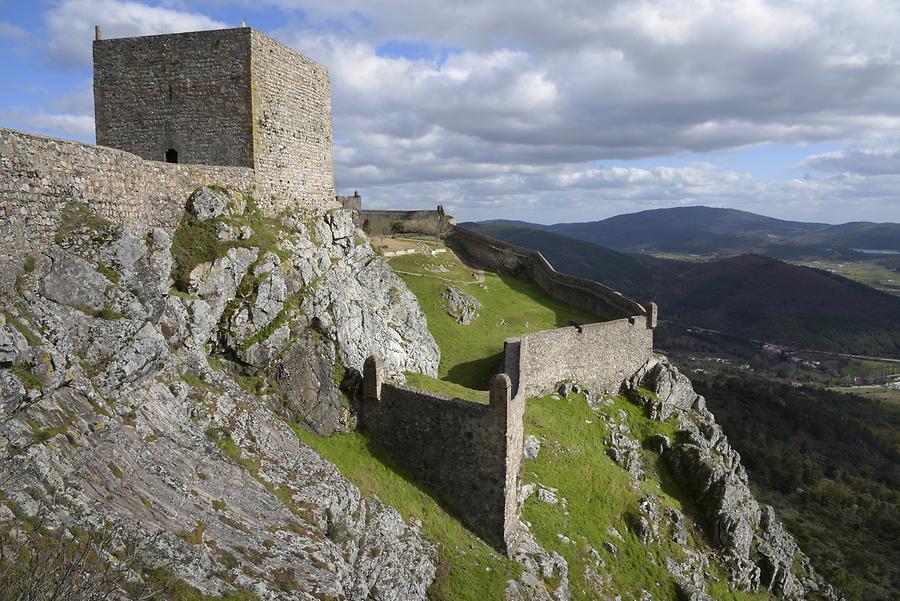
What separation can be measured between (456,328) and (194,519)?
24.3 metres

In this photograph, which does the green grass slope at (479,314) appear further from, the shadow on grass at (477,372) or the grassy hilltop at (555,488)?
the grassy hilltop at (555,488)

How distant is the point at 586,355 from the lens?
34.3 meters

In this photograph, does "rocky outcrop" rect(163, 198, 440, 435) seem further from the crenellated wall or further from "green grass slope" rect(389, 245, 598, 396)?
the crenellated wall

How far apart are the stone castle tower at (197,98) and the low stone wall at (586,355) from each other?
15.8 meters

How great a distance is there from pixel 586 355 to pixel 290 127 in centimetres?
2128

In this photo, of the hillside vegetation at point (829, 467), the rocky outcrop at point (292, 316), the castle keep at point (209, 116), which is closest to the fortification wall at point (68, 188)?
the castle keep at point (209, 116)

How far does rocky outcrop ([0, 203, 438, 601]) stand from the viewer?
11750 mm

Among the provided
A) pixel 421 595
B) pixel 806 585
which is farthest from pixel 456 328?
pixel 806 585

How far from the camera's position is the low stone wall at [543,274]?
42.8m

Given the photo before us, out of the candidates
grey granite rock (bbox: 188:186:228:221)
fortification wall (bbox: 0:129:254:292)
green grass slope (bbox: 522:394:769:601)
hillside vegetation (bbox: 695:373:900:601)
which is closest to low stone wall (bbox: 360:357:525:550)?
green grass slope (bbox: 522:394:769:601)

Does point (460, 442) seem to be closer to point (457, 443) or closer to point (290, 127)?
point (457, 443)

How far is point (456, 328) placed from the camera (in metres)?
36.6

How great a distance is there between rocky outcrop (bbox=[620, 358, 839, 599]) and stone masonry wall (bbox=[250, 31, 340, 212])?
23965 millimetres

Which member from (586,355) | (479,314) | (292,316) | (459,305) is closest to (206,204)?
(292,316)
